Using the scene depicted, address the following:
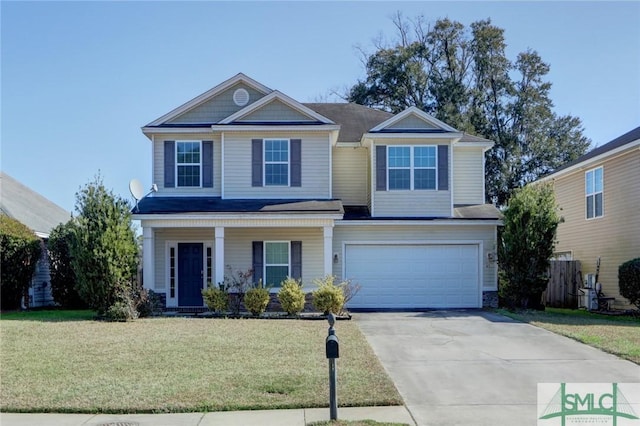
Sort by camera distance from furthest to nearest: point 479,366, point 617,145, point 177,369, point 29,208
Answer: point 29,208
point 617,145
point 479,366
point 177,369

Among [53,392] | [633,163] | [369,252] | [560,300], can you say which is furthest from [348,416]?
[560,300]

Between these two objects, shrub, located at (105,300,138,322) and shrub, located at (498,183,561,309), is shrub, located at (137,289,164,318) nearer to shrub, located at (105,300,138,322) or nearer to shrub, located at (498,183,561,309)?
shrub, located at (105,300,138,322)

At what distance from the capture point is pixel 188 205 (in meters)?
19.6

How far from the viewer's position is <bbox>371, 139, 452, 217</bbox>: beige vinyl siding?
67.6 feet

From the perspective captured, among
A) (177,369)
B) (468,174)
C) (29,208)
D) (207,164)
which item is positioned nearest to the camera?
(177,369)

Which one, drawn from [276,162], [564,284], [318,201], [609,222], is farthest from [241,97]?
[564,284]

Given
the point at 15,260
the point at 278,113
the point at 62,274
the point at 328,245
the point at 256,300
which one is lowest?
the point at 256,300

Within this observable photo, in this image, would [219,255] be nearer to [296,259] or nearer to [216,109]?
[296,259]

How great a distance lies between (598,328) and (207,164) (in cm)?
1263

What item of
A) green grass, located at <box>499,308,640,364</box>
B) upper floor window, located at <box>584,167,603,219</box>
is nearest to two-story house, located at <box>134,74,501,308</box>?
green grass, located at <box>499,308,640,364</box>

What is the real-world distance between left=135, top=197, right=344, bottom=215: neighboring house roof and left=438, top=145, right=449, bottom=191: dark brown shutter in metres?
3.46

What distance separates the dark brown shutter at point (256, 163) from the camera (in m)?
20.5

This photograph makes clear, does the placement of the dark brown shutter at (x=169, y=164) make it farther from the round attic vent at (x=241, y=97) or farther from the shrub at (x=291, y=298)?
the shrub at (x=291, y=298)

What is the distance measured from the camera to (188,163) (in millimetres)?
21000
